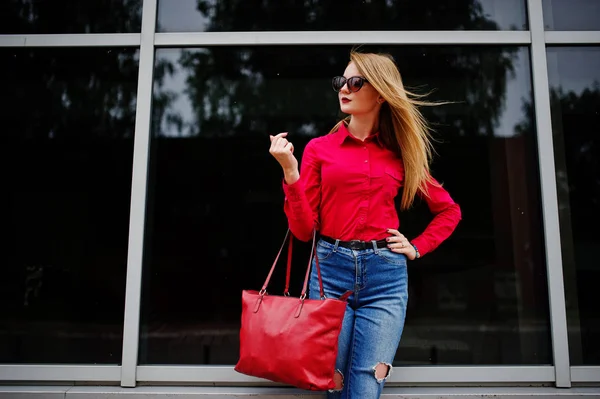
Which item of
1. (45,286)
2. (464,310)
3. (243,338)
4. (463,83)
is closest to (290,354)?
(243,338)

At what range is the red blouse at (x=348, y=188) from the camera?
1.86 meters

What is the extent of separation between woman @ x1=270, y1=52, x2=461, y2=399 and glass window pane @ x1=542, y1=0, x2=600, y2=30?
1.64 metres

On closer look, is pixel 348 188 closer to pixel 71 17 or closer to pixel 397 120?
pixel 397 120

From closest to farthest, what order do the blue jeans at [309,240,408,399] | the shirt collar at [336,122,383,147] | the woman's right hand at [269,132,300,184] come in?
the woman's right hand at [269,132,300,184], the blue jeans at [309,240,408,399], the shirt collar at [336,122,383,147]

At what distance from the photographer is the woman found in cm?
181

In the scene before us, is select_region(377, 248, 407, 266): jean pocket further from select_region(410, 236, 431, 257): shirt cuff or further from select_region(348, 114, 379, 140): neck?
select_region(348, 114, 379, 140): neck

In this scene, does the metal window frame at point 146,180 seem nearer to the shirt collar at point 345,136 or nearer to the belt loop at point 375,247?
the shirt collar at point 345,136

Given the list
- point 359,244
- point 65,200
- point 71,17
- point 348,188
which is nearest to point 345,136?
point 348,188

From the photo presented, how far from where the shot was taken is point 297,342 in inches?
65.7

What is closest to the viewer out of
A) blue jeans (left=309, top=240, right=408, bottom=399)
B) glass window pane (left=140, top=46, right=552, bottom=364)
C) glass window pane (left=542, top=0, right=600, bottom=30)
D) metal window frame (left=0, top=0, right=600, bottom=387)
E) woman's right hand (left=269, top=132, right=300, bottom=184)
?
woman's right hand (left=269, top=132, right=300, bottom=184)

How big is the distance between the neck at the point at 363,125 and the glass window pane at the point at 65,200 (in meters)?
1.59

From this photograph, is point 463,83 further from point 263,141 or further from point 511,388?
point 511,388

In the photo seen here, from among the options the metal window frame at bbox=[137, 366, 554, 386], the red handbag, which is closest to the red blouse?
the red handbag

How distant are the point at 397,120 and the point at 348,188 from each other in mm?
433
